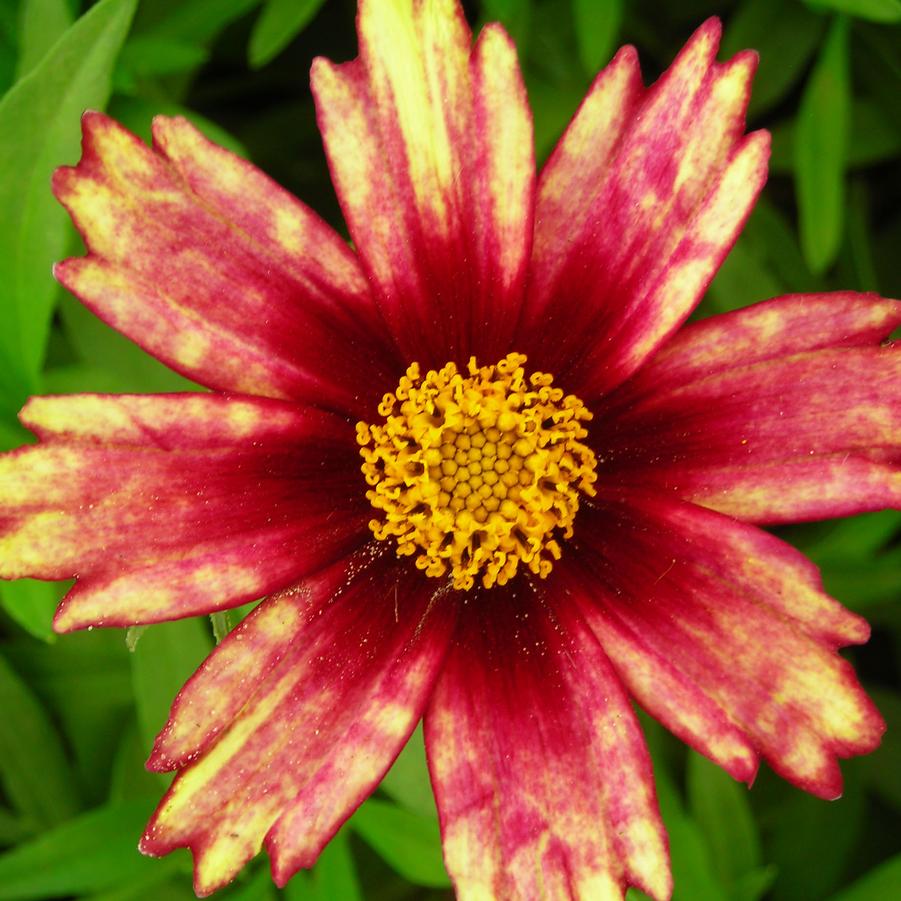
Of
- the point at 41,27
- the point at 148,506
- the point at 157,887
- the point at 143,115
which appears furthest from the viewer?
the point at 157,887

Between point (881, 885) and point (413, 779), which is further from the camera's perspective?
point (881, 885)

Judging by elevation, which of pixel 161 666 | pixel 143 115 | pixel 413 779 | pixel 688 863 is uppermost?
pixel 143 115

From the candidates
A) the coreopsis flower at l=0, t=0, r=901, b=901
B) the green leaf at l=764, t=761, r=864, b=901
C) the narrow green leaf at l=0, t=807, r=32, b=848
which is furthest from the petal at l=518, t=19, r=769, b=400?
A: the narrow green leaf at l=0, t=807, r=32, b=848

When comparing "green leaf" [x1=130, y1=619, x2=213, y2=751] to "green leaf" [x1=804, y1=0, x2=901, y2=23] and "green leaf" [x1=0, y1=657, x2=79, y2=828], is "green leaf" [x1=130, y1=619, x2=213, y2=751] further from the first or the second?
"green leaf" [x1=804, y1=0, x2=901, y2=23]

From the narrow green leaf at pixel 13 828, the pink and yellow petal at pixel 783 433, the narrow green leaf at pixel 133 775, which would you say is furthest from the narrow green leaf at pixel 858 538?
the narrow green leaf at pixel 13 828

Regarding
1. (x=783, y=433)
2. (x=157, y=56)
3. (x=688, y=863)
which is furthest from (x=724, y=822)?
(x=157, y=56)

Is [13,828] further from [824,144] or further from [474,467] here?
[824,144]

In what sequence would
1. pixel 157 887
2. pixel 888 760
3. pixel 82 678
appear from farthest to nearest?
1. pixel 888 760
2. pixel 82 678
3. pixel 157 887
